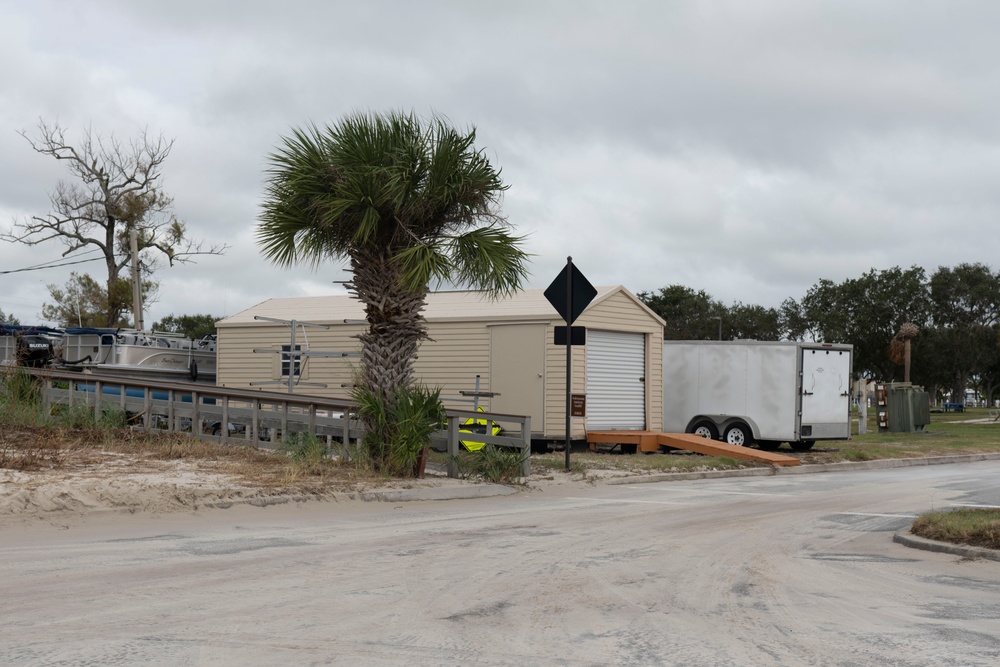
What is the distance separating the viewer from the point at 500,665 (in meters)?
5.43

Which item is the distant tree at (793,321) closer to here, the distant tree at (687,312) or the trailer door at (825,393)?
the distant tree at (687,312)

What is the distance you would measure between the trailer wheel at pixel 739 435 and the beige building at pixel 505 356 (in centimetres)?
184

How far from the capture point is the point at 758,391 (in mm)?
24734

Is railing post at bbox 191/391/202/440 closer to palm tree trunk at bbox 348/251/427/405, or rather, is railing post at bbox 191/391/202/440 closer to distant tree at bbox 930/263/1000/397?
palm tree trunk at bbox 348/251/427/405

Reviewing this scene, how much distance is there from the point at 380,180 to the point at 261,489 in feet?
14.6

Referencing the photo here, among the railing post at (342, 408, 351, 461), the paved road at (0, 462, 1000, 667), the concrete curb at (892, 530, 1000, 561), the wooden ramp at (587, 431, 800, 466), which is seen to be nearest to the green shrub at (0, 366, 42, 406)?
the railing post at (342, 408, 351, 461)

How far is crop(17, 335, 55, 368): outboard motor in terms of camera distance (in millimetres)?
24109

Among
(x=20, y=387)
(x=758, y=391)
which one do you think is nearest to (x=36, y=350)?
(x=20, y=387)

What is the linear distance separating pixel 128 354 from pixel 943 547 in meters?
19.5

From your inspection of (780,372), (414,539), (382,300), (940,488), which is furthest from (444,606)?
(780,372)

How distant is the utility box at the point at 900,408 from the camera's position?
3559cm

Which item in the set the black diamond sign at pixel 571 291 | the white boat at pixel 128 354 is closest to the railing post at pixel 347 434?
the black diamond sign at pixel 571 291

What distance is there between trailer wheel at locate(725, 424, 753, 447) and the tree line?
46337 millimetres

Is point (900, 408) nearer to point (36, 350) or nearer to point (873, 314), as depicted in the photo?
point (36, 350)
